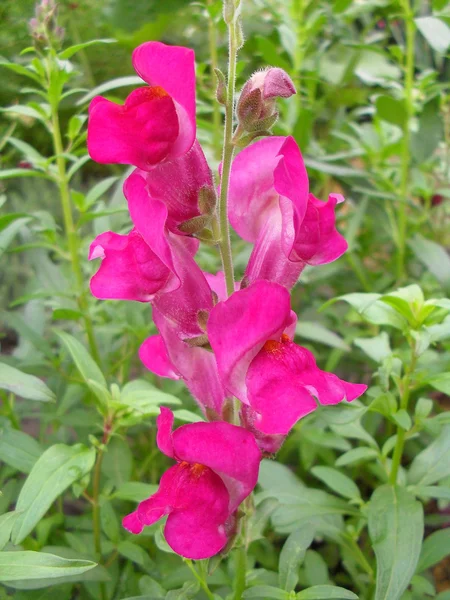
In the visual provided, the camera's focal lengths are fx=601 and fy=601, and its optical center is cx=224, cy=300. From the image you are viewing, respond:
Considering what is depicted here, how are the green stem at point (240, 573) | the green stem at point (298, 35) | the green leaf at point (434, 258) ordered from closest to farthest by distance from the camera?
1. the green stem at point (240, 573)
2. the green leaf at point (434, 258)
3. the green stem at point (298, 35)

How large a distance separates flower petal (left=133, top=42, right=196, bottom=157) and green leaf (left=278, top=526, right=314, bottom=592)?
53 cm

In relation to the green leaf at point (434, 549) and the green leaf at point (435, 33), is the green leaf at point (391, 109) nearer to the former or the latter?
the green leaf at point (435, 33)

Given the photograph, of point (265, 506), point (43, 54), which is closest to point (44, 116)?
point (43, 54)

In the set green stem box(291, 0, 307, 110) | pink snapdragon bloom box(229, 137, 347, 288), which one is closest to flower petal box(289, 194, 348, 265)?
pink snapdragon bloom box(229, 137, 347, 288)

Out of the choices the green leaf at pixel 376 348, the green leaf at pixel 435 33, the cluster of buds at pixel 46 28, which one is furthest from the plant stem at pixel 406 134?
the cluster of buds at pixel 46 28

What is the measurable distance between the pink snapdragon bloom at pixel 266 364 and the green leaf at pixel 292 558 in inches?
11.3

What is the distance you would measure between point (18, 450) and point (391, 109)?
1.18 metres

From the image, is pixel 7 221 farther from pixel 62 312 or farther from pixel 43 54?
pixel 43 54

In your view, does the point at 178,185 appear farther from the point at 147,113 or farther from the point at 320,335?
the point at 320,335

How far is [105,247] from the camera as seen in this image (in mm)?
662

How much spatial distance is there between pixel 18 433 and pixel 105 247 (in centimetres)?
36

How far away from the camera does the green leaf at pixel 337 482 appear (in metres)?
0.93

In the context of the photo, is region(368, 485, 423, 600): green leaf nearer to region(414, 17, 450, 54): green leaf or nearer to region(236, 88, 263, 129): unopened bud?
region(236, 88, 263, 129): unopened bud

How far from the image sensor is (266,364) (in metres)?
0.60
